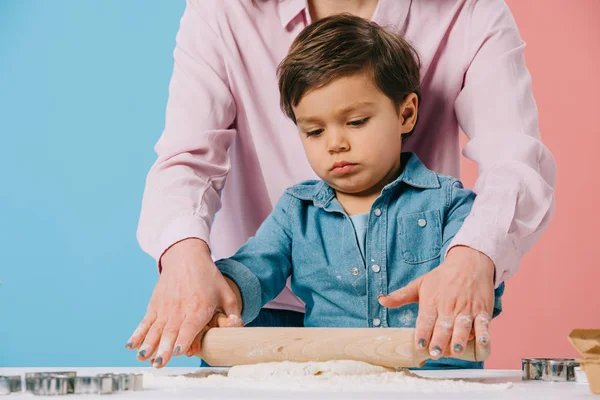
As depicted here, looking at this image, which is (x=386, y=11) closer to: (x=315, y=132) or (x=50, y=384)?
(x=315, y=132)

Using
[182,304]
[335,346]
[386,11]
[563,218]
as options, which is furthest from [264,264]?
[563,218]

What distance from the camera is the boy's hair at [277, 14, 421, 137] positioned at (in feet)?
4.02

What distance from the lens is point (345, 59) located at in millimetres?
1228

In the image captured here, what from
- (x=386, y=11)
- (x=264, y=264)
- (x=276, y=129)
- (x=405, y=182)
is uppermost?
(x=386, y=11)

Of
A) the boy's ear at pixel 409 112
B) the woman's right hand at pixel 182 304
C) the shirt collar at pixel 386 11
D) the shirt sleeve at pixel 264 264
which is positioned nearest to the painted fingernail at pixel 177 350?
the woman's right hand at pixel 182 304

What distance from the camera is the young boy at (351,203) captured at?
1.21 metres

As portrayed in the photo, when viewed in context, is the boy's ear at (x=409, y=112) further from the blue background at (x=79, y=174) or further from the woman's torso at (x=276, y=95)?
the blue background at (x=79, y=174)

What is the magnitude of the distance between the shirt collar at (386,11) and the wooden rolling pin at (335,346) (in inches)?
25.4

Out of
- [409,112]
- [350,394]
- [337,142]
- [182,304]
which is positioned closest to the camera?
[350,394]

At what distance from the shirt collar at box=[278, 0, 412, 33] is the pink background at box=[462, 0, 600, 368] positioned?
5.78 ft

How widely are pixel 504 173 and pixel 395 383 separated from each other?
0.42m

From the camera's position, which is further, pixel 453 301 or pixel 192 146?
pixel 192 146

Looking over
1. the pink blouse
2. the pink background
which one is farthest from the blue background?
the pink blouse

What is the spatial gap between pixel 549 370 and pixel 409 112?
50 centimetres
